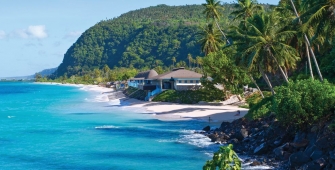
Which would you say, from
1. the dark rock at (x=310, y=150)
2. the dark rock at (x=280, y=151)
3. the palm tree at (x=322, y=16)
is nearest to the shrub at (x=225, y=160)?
the dark rock at (x=310, y=150)

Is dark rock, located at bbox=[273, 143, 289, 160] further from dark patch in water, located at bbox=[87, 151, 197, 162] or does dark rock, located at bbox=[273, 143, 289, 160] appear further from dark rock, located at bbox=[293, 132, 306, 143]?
dark patch in water, located at bbox=[87, 151, 197, 162]

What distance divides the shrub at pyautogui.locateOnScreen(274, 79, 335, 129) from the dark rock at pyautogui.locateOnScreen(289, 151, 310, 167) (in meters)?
3.86

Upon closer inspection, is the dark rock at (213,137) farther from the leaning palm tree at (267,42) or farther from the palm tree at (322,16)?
the palm tree at (322,16)

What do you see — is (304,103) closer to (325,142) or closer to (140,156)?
(325,142)

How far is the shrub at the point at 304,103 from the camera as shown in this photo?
2398cm

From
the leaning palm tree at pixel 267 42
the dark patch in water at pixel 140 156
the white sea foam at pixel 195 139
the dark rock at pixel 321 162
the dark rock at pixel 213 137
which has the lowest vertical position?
the dark patch in water at pixel 140 156

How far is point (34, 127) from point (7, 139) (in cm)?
744

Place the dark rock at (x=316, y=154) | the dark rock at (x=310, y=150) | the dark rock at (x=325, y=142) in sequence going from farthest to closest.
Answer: the dark rock at (x=310, y=150) < the dark rock at (x=325, y=142) < the dark rock at (x=316, y=154)

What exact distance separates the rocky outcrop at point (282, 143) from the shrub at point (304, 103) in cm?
82

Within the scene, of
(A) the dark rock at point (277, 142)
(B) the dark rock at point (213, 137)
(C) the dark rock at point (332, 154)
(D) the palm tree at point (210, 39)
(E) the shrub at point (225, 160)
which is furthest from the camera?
(D) the palm tree at point (210, 39)

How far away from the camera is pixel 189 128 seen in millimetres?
38500

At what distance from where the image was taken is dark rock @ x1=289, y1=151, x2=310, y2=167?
20719 mm

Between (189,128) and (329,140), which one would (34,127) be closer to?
(189,128)

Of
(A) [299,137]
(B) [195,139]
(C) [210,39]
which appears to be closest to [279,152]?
(A) [299,137]
